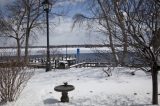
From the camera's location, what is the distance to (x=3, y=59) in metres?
10.2

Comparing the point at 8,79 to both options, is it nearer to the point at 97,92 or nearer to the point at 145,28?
the point at 97,92

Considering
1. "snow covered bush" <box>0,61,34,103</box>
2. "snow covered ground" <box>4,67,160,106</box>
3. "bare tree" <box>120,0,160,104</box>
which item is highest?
"bare tree" <box>120,0,160,104</box>

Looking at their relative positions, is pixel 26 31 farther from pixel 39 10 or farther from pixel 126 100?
pixel 126 100

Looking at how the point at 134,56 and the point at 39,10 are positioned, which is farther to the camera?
the point at 39,10

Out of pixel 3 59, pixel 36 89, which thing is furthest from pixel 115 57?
pixel 3 59

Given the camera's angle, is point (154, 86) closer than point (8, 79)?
No

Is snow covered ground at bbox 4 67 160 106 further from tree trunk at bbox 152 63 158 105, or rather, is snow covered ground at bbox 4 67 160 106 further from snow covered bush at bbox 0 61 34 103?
tree trunk at bbox 152 63 158 105

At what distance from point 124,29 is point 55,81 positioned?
4.98 metres

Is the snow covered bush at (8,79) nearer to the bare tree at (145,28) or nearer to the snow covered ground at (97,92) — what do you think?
the snow covered ground at (97,92)

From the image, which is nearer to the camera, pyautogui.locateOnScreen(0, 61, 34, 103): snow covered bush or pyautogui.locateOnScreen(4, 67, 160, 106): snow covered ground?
pyautogui.locateOnScreen(0, 61, 34, 103): snow covered bush

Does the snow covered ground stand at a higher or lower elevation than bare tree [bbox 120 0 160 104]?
lower

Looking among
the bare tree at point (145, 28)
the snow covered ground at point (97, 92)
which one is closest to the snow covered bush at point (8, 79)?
the snow covered ground at point (97, 92)

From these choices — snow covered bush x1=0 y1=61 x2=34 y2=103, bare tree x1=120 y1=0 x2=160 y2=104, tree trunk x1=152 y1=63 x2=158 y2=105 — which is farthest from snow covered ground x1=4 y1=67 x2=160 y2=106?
bare tree x1=120 y1=0 x2=160 y2=104

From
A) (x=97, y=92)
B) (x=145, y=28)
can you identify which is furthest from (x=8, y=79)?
(x=145, y=28)
